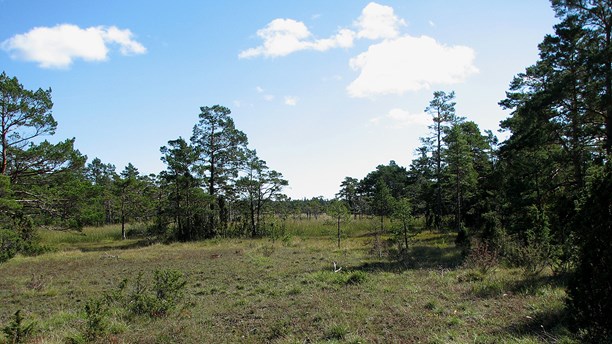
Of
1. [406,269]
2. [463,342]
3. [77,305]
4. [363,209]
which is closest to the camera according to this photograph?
[463,342]

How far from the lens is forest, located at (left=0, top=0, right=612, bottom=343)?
625 centimetres

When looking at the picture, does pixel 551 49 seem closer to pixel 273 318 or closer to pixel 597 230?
pixel 597 230

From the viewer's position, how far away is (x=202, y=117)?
4088 centimetres

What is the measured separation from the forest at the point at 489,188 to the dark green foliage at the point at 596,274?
15 millimetres

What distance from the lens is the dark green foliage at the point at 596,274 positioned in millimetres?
4645

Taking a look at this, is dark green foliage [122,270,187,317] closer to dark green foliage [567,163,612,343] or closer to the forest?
the forest

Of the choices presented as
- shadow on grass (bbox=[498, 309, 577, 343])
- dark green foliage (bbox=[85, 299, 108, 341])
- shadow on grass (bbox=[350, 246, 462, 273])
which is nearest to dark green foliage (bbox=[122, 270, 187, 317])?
dark green foliage (bbox=[85, 299, 108, 341])

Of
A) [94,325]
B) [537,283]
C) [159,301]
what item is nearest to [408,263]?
[537,283]

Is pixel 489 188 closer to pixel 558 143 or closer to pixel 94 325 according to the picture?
pixel 558 143

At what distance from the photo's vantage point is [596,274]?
476 centimetres

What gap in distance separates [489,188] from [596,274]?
1263 inches

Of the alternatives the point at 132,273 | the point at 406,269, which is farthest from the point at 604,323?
the point at 132,273

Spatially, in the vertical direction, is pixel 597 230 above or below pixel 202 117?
below

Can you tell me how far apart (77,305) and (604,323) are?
1258 centimetres
